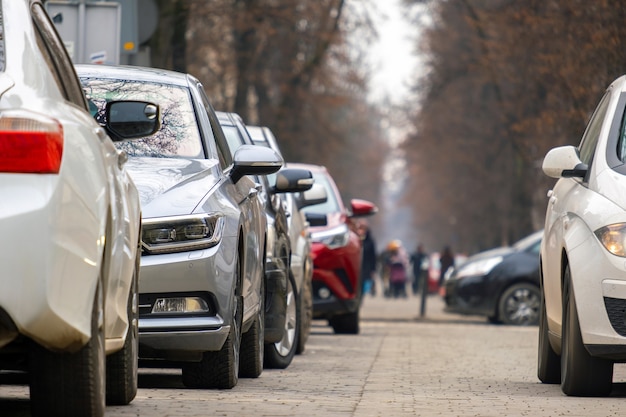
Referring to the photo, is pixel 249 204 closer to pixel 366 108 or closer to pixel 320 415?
pixel 320 415

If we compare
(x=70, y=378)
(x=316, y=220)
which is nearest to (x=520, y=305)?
(x=316, y=220)

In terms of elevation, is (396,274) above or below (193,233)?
below

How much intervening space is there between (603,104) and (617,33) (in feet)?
41.0

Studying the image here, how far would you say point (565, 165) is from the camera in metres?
9.45

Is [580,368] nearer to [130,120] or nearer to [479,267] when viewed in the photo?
[130,120]

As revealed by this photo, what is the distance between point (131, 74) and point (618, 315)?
328 centimetres

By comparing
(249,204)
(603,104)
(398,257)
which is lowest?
(398,257)

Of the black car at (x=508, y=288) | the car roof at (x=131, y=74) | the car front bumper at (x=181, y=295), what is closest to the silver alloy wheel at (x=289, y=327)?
the car roof at (x=131, y=74)

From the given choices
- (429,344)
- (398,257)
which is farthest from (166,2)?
(398,257)

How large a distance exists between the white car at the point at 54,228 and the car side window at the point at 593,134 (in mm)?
3889

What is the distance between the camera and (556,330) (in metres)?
9.85

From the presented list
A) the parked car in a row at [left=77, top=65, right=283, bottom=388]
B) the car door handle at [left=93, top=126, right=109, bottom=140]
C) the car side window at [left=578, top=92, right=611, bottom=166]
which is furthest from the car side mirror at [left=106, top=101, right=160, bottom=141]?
the car side window at [left=578, top=92, right=611, bottom=166]

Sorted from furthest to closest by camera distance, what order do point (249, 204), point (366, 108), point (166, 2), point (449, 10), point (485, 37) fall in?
point (366, 108) → point (449, 10) → point (485, 37) → point (166, 2) → point (249, 204)

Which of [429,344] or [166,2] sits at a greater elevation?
[166,2]
